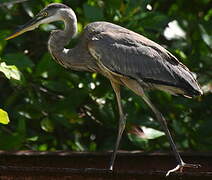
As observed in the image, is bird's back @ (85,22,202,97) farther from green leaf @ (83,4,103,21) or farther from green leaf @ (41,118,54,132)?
green leaf @ (41,118,54,132)

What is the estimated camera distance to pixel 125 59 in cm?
388

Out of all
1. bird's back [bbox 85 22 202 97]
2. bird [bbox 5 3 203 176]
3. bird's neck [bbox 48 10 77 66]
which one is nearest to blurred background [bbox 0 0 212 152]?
bird's neck [bbox 48 10 77 66]

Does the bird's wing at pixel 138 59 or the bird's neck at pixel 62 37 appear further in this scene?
the bird's neck at pixel 62 37

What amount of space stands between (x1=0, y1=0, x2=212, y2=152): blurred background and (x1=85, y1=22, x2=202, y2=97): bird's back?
469 millimetres

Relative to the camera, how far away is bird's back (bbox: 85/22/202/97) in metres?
3.84

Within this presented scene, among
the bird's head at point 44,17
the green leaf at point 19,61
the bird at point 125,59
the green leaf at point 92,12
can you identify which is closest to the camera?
the bird at point 125,59

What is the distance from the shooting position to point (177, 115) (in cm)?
486

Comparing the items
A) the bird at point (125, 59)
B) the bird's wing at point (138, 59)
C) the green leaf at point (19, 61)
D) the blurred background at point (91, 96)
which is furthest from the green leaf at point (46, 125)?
the bird's wing at point (138, 59)

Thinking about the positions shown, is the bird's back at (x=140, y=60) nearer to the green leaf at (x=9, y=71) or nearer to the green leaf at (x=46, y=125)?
the green leaf at (x=9, y=71)

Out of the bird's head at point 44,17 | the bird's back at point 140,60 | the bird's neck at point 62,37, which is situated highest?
the bird's head at point 44,17

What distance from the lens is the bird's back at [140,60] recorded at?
384cm

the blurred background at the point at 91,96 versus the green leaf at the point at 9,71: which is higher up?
the green leaf at the point at 9,71

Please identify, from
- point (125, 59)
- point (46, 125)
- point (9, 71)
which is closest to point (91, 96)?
point (46, 125)

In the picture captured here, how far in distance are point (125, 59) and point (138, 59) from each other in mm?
76
